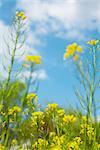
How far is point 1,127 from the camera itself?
148 inches

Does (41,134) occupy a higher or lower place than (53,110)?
lower

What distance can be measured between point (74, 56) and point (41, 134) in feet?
5.10

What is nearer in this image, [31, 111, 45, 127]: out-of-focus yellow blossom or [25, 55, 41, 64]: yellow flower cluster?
[25, 55, 41, 64]: yellow flower cluster

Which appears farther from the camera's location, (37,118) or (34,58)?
(37,118)

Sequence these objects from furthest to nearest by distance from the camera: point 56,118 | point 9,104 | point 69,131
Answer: point 56,118 < point 69,131 < point 9,104

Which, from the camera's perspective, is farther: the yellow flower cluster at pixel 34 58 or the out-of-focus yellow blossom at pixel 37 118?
the out-of-focus yellow blossom at pixel 37 118

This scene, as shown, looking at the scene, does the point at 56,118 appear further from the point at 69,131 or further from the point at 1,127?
the point at 1,127

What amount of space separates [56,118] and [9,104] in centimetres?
170

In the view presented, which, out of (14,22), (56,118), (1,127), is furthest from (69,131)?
(14,22)

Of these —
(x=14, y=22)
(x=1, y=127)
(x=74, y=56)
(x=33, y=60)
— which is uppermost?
(x=14, y=22)

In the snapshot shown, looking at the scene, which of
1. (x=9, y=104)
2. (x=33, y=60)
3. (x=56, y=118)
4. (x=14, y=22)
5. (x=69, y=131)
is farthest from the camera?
(x=56, y=118)

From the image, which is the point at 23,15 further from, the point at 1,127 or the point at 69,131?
the point at 69,131

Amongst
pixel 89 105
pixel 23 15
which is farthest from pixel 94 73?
pixel 23 15

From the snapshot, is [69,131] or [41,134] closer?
[69,131]
